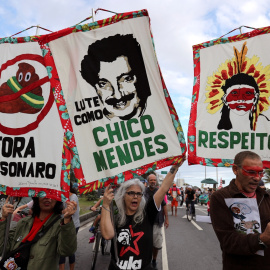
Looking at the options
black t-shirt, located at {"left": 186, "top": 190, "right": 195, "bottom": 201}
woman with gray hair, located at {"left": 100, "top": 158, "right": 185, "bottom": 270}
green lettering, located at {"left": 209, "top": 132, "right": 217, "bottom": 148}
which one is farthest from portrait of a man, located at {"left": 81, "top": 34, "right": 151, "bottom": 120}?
black t-shirt, located at {"left": 186, "top": 190, "right": 195, "bottom": 201}

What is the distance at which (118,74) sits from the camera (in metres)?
2.98

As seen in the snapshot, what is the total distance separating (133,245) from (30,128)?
5.02 feet

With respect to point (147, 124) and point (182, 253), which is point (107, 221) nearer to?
point (147, 124)

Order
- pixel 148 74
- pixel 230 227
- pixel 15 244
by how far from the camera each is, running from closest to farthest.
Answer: pixel 230 227, pixel 15 244, pixel 148 74

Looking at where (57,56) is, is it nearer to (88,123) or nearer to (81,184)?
(88,123)

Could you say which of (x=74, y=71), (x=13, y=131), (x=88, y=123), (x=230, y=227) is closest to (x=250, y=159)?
(x=230, y=227)

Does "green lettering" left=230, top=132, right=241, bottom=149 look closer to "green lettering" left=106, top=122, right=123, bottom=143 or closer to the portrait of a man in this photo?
the portrait of a man

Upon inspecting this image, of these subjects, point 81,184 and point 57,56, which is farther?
point 57,56

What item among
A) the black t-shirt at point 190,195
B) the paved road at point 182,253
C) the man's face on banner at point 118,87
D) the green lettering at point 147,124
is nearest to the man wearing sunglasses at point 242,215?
the green lettering at point 147,124

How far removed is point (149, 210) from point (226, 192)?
775 millimetres

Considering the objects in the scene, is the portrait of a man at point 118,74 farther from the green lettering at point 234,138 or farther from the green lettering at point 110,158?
the green lettering at point 234,138

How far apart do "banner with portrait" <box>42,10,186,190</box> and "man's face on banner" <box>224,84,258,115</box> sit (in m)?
0.72

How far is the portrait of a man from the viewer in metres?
2.95

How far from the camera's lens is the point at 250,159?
2334mm
